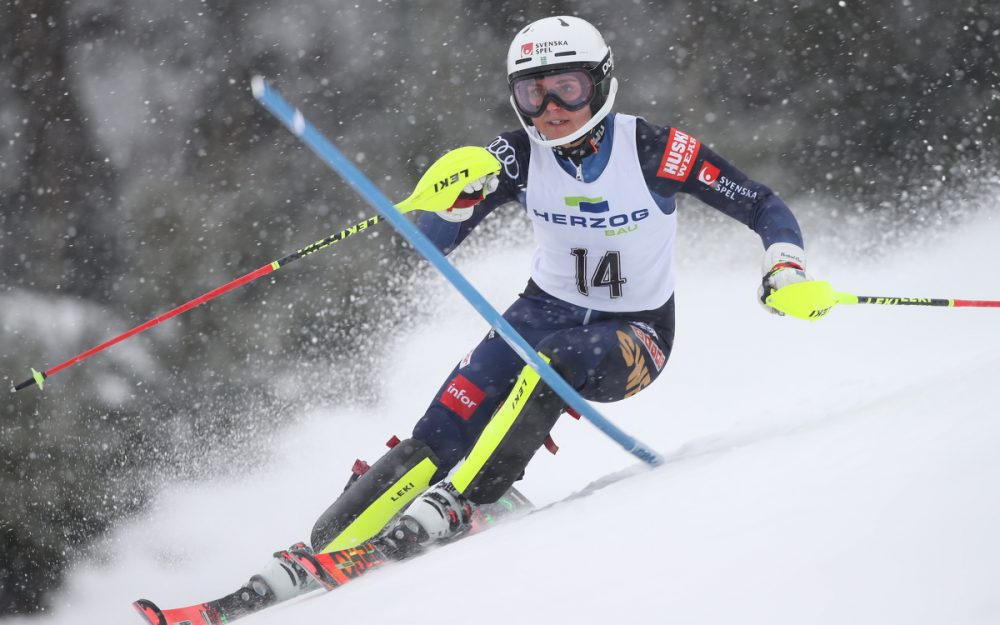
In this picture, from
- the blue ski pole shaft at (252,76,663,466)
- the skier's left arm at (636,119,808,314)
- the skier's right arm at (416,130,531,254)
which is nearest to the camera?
the blue ski pole shaft at (252,76,663,466)

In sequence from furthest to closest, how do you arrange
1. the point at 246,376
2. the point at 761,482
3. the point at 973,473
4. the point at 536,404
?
1. the point at 246,376
2. the point at 536,404
3. the point at 761,482
4. the point at 973,473

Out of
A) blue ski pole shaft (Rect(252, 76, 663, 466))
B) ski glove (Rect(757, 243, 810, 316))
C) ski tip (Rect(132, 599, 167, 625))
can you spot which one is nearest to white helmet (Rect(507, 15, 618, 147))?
blue ski pole shaft (Rect(252, 76, 663, 466))

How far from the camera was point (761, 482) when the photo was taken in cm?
189

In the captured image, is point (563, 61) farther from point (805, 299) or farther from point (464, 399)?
point (464, 399)

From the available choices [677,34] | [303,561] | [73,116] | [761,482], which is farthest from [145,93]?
[761,482]

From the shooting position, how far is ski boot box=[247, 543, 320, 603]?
2.99 metres

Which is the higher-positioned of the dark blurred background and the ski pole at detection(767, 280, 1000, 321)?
the dark blurred background

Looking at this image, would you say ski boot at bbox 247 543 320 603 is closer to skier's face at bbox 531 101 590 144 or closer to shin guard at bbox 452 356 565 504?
shin guard at bbox 452 356 565 504

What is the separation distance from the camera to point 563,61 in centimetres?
285

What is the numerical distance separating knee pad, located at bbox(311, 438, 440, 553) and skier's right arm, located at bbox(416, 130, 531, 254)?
0.78m

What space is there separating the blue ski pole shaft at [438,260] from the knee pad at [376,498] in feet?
1.89

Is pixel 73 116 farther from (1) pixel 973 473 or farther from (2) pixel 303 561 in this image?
(1) pixel 973 473

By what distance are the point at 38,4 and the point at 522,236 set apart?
Result: 14.8 feet

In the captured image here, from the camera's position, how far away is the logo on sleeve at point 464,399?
3.12 metres
